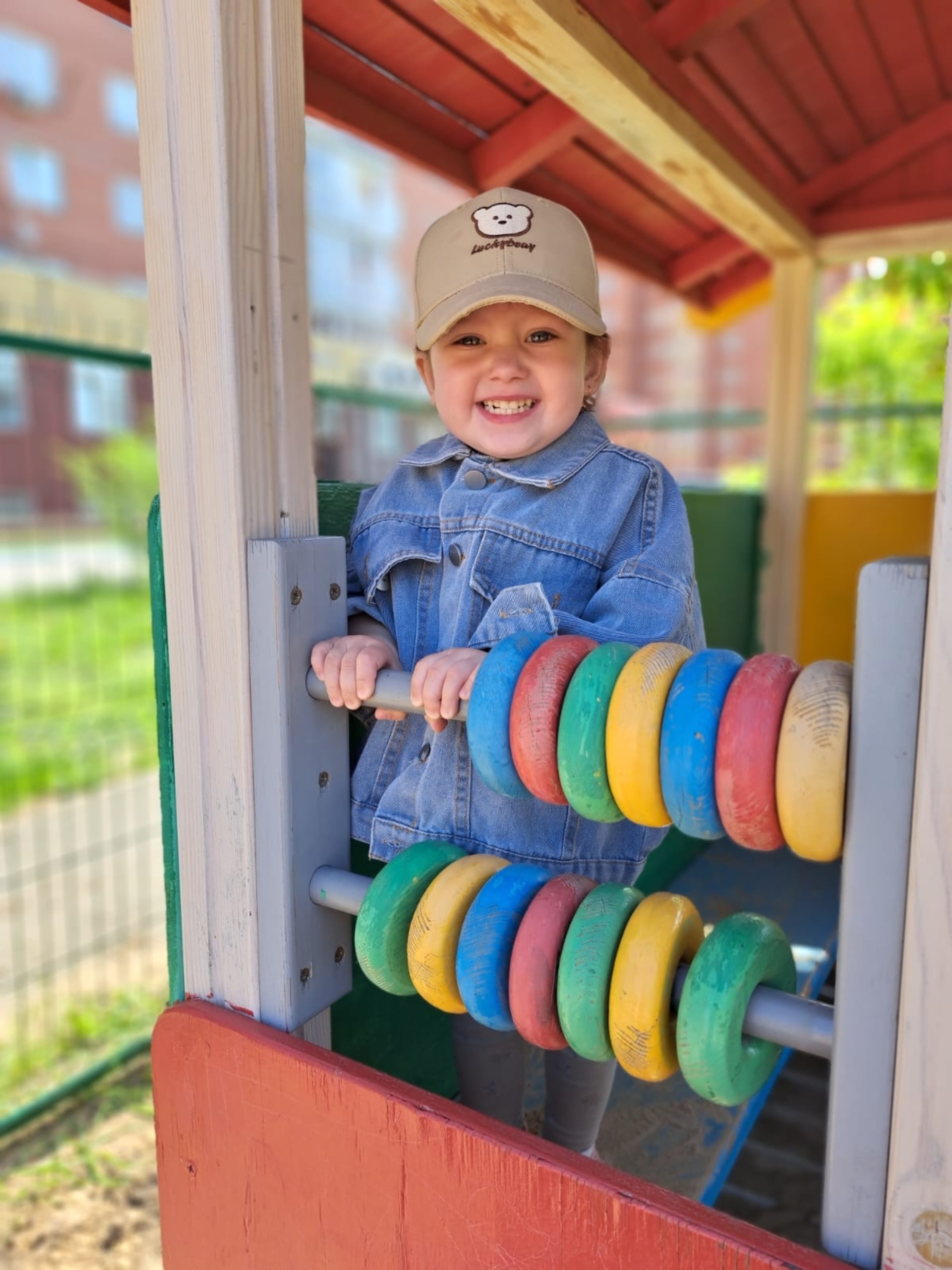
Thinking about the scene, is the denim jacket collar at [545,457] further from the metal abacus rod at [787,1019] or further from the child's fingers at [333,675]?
the metal abacus rod at [787,1019]

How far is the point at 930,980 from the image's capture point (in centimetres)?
87

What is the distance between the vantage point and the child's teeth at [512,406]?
141cm

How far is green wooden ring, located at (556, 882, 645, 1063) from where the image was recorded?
40.1 inches

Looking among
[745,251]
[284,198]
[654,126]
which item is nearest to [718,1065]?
[284,198]

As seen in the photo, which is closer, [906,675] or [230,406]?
[906,675]

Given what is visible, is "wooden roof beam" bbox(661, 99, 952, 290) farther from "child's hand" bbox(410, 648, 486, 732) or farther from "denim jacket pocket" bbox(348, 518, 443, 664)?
"child's hand" bbox(410, 648, 486, 732)

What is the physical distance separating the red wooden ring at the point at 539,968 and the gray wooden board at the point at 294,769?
0.37 m

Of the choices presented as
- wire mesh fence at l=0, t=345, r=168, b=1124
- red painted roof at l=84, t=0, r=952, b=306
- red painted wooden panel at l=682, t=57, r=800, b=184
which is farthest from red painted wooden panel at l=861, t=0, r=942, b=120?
wire mesh fence at l=0, t=345, r=168, b=1124

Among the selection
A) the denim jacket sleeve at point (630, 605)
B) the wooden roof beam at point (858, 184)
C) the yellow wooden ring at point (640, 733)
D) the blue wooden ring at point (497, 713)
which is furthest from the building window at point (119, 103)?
the yellow wooden ring at point (640, 733)

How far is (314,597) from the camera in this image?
1.32 m

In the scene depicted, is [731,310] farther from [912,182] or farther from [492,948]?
[492,948]

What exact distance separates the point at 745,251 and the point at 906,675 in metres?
3.19

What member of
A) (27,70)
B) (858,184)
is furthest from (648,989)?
(27,70)

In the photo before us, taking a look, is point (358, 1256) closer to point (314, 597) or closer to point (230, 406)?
point (314, 597)
